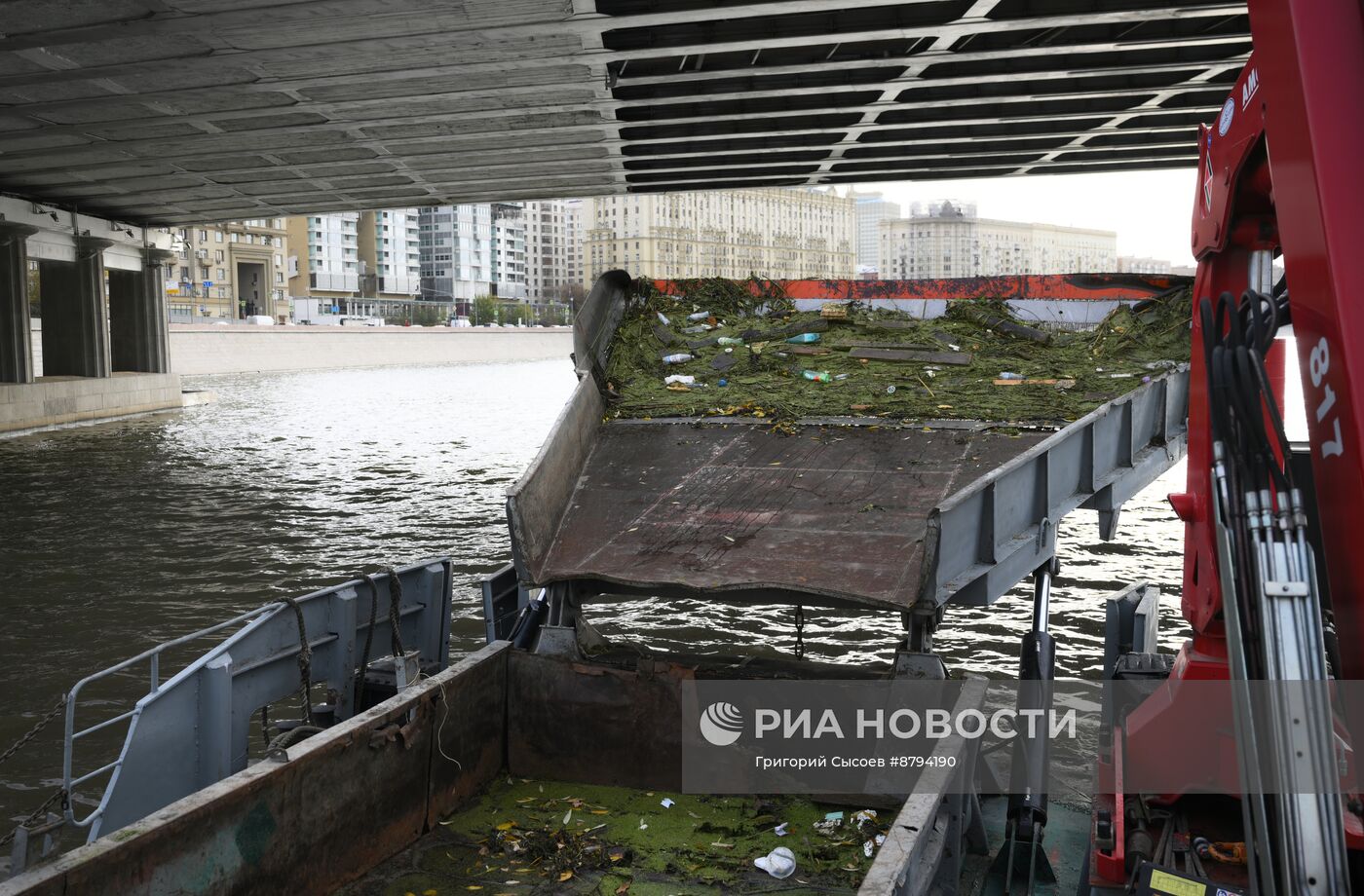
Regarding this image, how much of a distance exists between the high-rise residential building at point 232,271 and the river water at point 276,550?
242 ft

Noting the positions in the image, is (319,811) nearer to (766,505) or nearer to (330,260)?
(766,505)

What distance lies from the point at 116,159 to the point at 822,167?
19.3m

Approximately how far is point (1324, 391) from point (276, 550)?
49.7 ft

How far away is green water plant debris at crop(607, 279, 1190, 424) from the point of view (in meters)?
8.97

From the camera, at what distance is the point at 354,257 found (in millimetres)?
157500

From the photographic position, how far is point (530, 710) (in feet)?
21.0

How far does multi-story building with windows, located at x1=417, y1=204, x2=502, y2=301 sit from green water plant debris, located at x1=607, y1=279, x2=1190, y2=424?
169m

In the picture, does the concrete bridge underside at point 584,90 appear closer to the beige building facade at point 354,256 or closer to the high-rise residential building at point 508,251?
the beige building facade at point 354,256

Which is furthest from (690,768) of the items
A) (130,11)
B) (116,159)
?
(116,159)

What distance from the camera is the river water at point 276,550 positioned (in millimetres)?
11211

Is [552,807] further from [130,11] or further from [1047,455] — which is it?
[130,11]

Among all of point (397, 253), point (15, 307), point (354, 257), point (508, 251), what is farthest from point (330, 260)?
point (15, 307)

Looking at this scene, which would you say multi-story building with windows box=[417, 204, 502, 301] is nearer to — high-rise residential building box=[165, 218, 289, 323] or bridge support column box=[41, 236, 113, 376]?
high-rise residential building box=[165, 218, 289, 323]

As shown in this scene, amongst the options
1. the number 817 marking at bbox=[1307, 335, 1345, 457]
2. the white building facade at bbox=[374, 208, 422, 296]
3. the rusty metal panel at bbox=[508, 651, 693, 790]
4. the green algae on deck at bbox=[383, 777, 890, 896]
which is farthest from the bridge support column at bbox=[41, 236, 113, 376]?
the white building facade at bbox=[374, 208, 422, 296]
